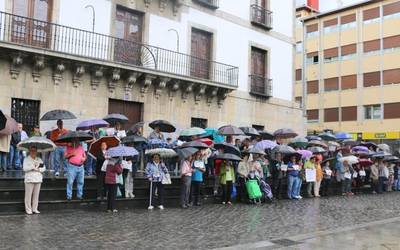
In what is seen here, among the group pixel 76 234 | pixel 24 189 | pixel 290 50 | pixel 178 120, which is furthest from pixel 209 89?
pixel 76 234

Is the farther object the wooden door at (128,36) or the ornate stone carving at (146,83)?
the ornate stone carving at (146,83)

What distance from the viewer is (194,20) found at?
853 inches

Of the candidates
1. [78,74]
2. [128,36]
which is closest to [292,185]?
[78,74]

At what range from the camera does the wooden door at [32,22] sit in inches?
637

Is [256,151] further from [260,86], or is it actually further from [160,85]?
[260,86]

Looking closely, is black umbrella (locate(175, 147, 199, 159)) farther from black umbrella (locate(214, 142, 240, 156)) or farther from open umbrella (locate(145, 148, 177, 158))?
black umbrella (locate(214, 142, 240, 156))

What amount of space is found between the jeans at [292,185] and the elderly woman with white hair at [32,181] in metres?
8.68

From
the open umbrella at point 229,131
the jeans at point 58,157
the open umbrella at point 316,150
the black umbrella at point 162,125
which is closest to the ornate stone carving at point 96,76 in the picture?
the black umbrella at point 162,125

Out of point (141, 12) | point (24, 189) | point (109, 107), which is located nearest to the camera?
point (24, 189)

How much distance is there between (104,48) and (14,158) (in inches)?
239

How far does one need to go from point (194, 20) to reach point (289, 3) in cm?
744

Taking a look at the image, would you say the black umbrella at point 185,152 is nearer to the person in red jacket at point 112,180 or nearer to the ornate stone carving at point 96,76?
the person in red jacket at point 112,180

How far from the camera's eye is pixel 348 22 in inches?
1762

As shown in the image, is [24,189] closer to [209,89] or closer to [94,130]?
[94,130]
